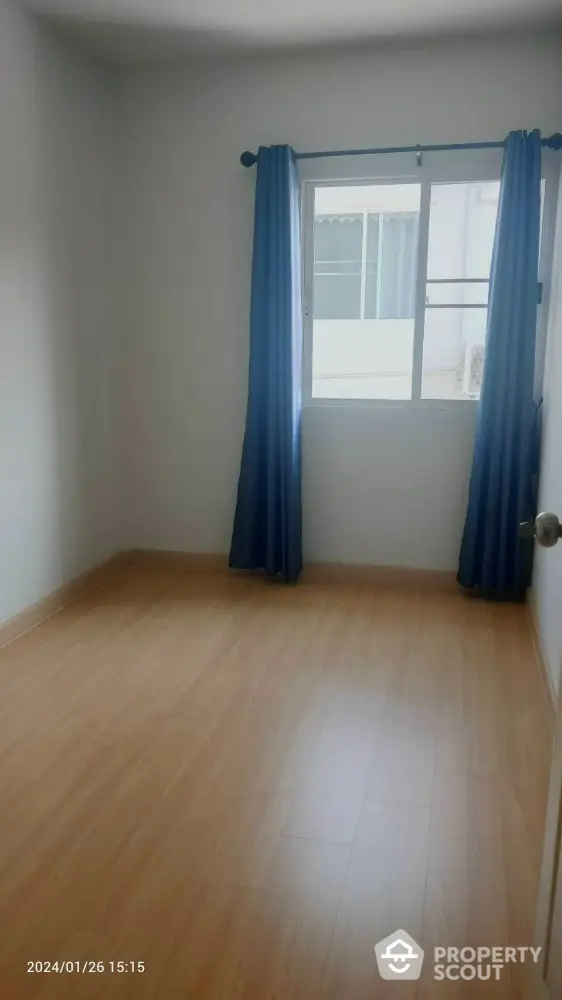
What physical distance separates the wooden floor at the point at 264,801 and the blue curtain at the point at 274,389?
0.59 m

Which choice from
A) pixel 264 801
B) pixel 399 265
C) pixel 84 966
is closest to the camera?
pixel 84 966

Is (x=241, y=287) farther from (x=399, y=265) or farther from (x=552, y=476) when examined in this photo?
(x=552, y=476)

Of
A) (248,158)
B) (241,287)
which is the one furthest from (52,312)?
(248,158)

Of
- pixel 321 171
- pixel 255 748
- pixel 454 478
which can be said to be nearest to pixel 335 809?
pixel 255 748

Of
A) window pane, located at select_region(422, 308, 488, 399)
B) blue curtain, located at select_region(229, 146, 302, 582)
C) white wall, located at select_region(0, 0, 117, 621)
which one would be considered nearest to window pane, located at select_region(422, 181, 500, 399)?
window pane, located at select_region(422, 308, 488, 399)

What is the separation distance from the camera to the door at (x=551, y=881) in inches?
45.8

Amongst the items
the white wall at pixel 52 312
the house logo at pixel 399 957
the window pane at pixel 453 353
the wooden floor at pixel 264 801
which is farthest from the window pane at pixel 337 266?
the house logo at pixel 399 957

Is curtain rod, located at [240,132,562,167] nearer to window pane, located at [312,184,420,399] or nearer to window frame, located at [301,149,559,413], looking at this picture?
window frame, located at [301,149,559,413]

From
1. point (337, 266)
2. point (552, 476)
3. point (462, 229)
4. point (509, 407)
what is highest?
point (462, 229)

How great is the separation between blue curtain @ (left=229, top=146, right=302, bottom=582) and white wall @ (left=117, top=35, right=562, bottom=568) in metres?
0.21

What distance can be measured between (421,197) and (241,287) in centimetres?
102

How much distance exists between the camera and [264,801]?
84.6 inches

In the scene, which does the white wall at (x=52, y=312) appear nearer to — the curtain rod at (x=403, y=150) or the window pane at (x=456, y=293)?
the curtain rod at (x=403, y=150)

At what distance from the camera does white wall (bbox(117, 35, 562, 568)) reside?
3666mm
